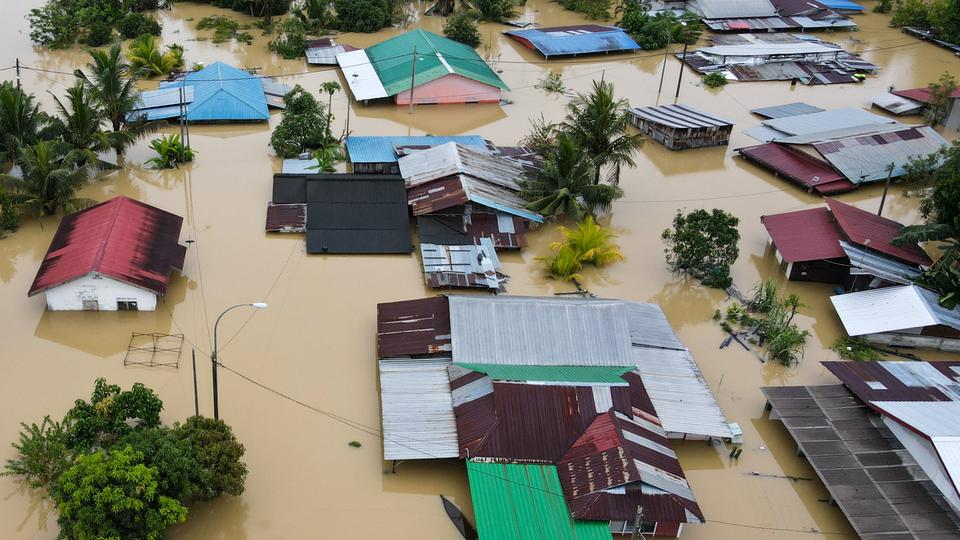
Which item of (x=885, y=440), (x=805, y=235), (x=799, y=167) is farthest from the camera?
(x=799, y=167)

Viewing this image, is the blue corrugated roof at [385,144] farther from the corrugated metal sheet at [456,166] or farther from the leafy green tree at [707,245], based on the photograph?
the leafy green tree at [707,245]

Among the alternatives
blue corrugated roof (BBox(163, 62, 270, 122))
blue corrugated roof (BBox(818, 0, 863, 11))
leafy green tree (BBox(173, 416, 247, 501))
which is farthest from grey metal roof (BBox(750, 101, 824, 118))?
leafy green tree (BBox(173, 416, 247, 501))

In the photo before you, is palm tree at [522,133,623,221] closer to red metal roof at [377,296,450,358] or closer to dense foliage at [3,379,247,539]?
red metal roof at [377,296,450,358]

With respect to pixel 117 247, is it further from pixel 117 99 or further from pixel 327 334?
pixel 117 99

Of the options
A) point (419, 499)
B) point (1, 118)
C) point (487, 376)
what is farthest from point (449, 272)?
point (1, 118)

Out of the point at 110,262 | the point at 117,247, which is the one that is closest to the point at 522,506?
the point at 110,262

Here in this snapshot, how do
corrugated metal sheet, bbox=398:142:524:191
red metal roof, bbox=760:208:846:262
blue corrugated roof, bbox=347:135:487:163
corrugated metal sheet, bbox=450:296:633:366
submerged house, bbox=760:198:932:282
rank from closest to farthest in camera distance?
1. corrugated metal sheet, bbox=450:296:633:366
2. submerged house, bbox=760:198:932:282
3. red metal roof, bbox=760:208:846:262
4. corrugated metal sheet, bbox=398:142:524:191
5. blue corrugated roof, bbox=347:135:487:163

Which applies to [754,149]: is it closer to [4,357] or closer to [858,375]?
[858,375]

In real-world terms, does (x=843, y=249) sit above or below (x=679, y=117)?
above
